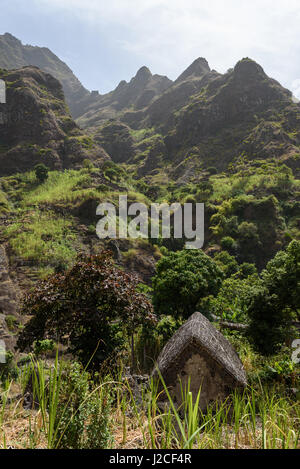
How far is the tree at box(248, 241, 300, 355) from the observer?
27.2 ft

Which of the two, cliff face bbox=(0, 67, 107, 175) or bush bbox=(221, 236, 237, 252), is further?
cliff face bbox=(0, 67, 107, 175)

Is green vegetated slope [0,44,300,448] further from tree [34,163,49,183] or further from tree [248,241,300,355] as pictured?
tree [34,163,49,183]

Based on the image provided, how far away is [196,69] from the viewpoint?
10112cm

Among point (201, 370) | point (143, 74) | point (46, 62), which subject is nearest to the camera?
point (201, 370)

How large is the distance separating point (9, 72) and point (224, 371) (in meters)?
63.3

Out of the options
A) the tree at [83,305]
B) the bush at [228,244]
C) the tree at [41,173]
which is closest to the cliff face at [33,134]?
the tree at [41,173]

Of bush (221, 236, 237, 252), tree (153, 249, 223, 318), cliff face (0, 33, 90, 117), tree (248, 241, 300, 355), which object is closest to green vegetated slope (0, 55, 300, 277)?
bush (221, 236, 237, 252)

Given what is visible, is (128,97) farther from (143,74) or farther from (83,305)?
(83,305)

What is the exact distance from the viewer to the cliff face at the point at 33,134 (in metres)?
40.6

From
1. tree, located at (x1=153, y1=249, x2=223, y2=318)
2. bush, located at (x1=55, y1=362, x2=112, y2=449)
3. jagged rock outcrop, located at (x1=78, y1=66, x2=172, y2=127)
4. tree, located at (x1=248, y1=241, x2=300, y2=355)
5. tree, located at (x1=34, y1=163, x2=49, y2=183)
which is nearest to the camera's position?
bush, located at (x1=55, y1=362, x2=112, y2=449)

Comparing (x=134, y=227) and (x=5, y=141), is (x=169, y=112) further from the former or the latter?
(x=134, y=227)

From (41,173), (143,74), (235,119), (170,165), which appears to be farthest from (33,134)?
(143,74)

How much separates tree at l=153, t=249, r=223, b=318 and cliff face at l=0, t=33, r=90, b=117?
132m

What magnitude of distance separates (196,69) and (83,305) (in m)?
118
